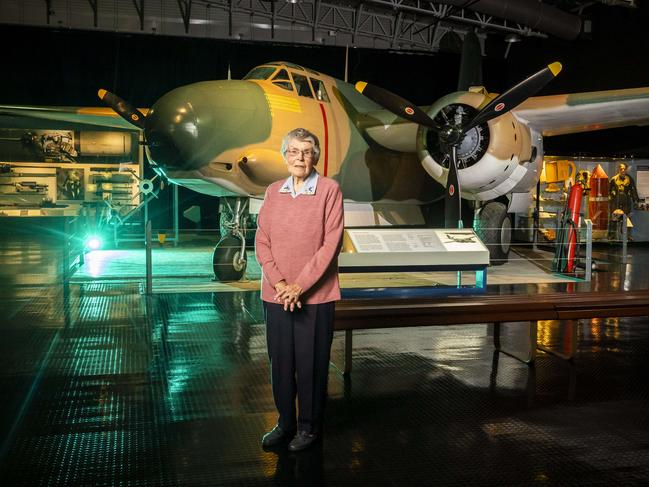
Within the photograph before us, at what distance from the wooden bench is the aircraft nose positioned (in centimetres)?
439

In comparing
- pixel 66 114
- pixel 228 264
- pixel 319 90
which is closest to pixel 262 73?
pixel 319 90

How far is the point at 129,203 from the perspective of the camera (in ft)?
55.9

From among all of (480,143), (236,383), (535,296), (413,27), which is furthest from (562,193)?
(236,383)

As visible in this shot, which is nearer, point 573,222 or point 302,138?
point 302,138

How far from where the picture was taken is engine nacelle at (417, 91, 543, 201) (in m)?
9.90

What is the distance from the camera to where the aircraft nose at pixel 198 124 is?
7.93 meters

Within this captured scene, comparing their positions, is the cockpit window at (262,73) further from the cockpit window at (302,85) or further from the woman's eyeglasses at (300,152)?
the woman's eyeglasses at (300,152)

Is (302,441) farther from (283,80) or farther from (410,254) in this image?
(283,80)

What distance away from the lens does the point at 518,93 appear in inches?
355

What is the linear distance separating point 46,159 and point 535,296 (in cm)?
1459

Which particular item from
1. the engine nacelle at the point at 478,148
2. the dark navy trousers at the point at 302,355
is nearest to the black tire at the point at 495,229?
the engine nacelle at the point at 478,148

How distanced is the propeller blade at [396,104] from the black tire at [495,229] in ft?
8.50

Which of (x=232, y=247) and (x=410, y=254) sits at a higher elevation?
(x=410, y=254)

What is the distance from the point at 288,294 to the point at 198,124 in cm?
545
